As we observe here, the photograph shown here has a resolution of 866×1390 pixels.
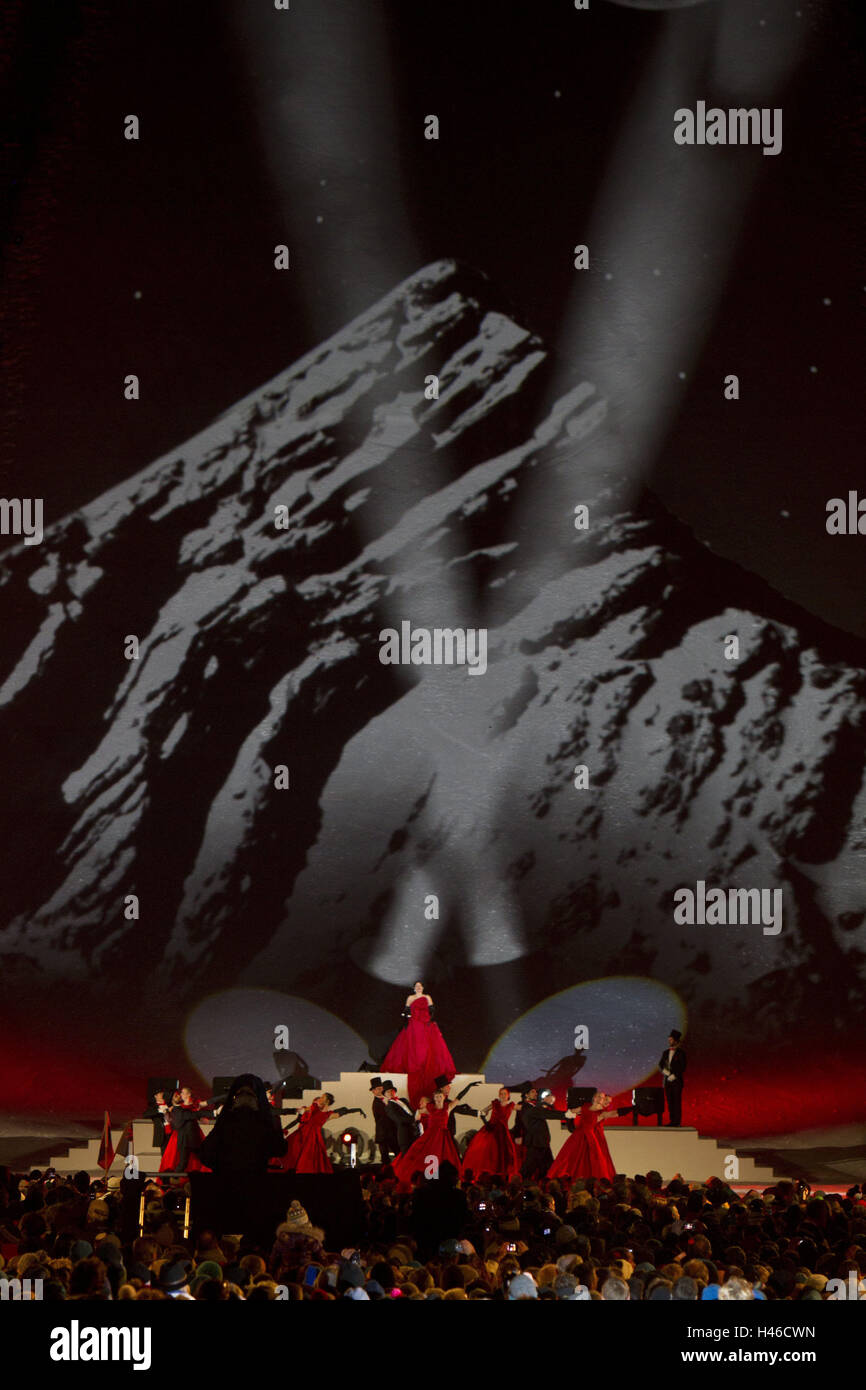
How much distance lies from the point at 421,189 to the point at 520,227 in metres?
1.13

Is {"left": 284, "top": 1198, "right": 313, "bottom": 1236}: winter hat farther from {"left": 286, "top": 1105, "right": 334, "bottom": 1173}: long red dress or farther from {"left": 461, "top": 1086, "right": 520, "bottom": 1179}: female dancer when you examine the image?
{"left": 461, "top": 1086, "right": 520, "bottom": 1179}: female dancer

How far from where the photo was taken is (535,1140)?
45.1 feet

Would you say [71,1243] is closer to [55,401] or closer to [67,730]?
[67,730]

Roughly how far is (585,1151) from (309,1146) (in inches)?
94.3

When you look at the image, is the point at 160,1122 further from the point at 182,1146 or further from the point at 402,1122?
the point at 402,1122

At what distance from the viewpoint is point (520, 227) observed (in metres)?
17.5

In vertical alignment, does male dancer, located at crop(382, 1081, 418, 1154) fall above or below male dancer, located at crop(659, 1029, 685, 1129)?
below

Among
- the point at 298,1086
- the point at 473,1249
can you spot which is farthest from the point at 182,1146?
the point at 473,1249

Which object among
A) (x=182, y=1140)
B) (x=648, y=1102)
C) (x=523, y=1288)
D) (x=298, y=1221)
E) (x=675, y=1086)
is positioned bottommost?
(x=523, y=1288)

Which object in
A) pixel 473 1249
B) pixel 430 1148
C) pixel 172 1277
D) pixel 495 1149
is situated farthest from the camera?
pixel 495 1149

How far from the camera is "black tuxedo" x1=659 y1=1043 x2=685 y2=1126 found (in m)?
15.8

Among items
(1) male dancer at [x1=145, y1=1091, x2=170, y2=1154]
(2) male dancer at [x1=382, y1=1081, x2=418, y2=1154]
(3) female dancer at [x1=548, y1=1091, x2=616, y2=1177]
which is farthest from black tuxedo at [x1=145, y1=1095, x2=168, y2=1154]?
(3) female dancer at [x1=548, y1=1091, x2=616, y2=1177]

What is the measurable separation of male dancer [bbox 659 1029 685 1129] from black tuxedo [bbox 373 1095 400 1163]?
314 cm

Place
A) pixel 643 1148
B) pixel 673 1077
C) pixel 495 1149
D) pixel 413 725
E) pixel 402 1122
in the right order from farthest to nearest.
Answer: pixel 413 725
pixel 673 1077
pixel 643 1148
pixel 495 1149
pixel 402 1122
